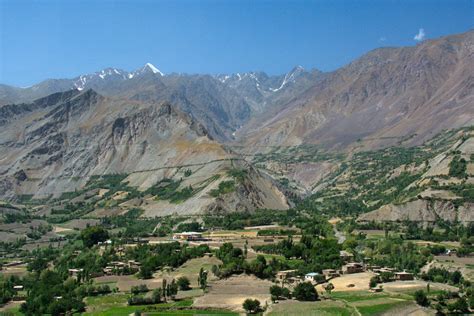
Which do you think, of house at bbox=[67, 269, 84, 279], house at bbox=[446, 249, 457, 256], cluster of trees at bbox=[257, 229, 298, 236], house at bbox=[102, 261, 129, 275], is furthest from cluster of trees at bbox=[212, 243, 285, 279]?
cluster of trees at bbox=[257, 229, 298, 236]

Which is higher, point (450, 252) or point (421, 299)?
point (450, 252)

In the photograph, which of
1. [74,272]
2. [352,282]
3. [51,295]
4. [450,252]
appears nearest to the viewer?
[51,295]

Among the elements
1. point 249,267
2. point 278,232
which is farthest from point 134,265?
point 278,232

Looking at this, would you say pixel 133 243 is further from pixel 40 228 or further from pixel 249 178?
pixel 249 178

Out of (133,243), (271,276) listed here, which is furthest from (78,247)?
(271,276)

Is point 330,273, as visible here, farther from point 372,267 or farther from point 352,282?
point 372,267

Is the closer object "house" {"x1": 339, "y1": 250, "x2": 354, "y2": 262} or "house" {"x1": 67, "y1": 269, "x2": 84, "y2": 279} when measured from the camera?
"house" {"x1": 67, "y1": 269, "x2": 84, "y2": 279}

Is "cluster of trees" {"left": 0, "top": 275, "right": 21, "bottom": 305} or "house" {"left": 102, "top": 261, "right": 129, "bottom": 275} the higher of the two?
"house" {"left": 102, "top": 261, "right": 129, "bottom": 275}

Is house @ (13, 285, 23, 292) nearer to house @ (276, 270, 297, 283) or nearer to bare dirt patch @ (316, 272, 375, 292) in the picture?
house @ (276, 270, 297, 283)

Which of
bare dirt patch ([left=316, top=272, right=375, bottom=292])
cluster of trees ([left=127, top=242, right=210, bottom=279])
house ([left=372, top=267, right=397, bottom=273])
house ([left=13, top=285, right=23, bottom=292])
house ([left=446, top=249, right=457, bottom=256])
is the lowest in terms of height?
bare dirt patch ([left=316, top=272, right=375, bottom=292])
